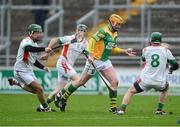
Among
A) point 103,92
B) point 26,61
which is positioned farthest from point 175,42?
point 26,61

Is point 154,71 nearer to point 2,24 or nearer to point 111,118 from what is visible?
point 111,118

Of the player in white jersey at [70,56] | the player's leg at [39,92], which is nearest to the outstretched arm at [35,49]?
the player's leg at [39,92]

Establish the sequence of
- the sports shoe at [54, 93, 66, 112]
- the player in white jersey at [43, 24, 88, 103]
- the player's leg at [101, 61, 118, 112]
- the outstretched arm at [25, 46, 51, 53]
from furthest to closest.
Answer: the player in white jersey at [43, 24, 88, 103], the sports shoe at [54, 93, 66, 112], the player's leg at [101, 61, 118, 112], the outstretched arm at [25, 46, 51, 53]

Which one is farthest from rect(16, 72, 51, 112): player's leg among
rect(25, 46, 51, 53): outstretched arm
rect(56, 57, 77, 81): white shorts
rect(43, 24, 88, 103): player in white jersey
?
rect(56, 57, 77, 81): white shorts

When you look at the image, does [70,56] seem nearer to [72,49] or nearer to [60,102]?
[72,49]

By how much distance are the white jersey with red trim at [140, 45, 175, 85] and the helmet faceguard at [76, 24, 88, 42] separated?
11.7 feet

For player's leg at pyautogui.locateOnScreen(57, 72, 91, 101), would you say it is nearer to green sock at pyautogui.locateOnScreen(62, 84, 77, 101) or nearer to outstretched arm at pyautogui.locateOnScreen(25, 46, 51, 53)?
green sock at pyautogui.locateOnScreen(62, 84, 77, 101)

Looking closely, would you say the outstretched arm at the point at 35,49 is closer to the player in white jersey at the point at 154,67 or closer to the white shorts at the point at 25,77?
the white shorts at the point at 25,77

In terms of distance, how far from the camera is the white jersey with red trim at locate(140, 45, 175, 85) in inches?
803

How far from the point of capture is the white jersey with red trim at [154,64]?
2041 cm

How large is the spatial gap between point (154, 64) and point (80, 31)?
3.95 metres

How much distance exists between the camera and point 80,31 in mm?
23719

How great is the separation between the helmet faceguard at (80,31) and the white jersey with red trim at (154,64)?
3.57 m

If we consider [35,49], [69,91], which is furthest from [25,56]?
[69,91]
